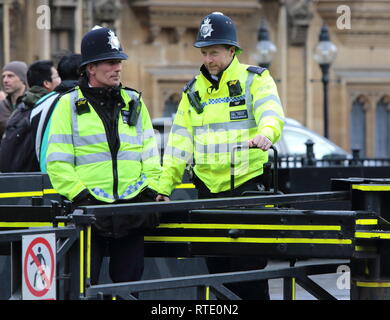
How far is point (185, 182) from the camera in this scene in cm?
907

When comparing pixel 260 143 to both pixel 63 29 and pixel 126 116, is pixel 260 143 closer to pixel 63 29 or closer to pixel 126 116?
pixel 126 116

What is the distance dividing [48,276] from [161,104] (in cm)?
2032

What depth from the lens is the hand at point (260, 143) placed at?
702 cm

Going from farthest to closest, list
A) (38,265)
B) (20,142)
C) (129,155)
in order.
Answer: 1. (20,142)
2. (129,155)
3. (38,265)

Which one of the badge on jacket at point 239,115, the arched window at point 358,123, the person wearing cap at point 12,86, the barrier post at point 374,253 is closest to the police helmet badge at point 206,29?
the badge on jacket at point 239,115

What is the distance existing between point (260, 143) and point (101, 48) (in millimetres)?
1056

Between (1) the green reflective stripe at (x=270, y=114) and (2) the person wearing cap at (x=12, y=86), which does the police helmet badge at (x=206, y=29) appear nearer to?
(1) the green reflective stripe at (x=270, y=114)

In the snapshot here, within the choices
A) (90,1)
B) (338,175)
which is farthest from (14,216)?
(90,1)

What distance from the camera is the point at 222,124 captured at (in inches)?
300

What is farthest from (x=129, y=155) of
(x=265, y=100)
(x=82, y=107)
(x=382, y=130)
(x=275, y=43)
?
(x=382, y=130)

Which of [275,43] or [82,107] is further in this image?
[275,43]

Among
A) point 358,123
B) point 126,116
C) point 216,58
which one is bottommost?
point 126,116

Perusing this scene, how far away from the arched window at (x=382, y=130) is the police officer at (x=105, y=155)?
2160 centimetres
